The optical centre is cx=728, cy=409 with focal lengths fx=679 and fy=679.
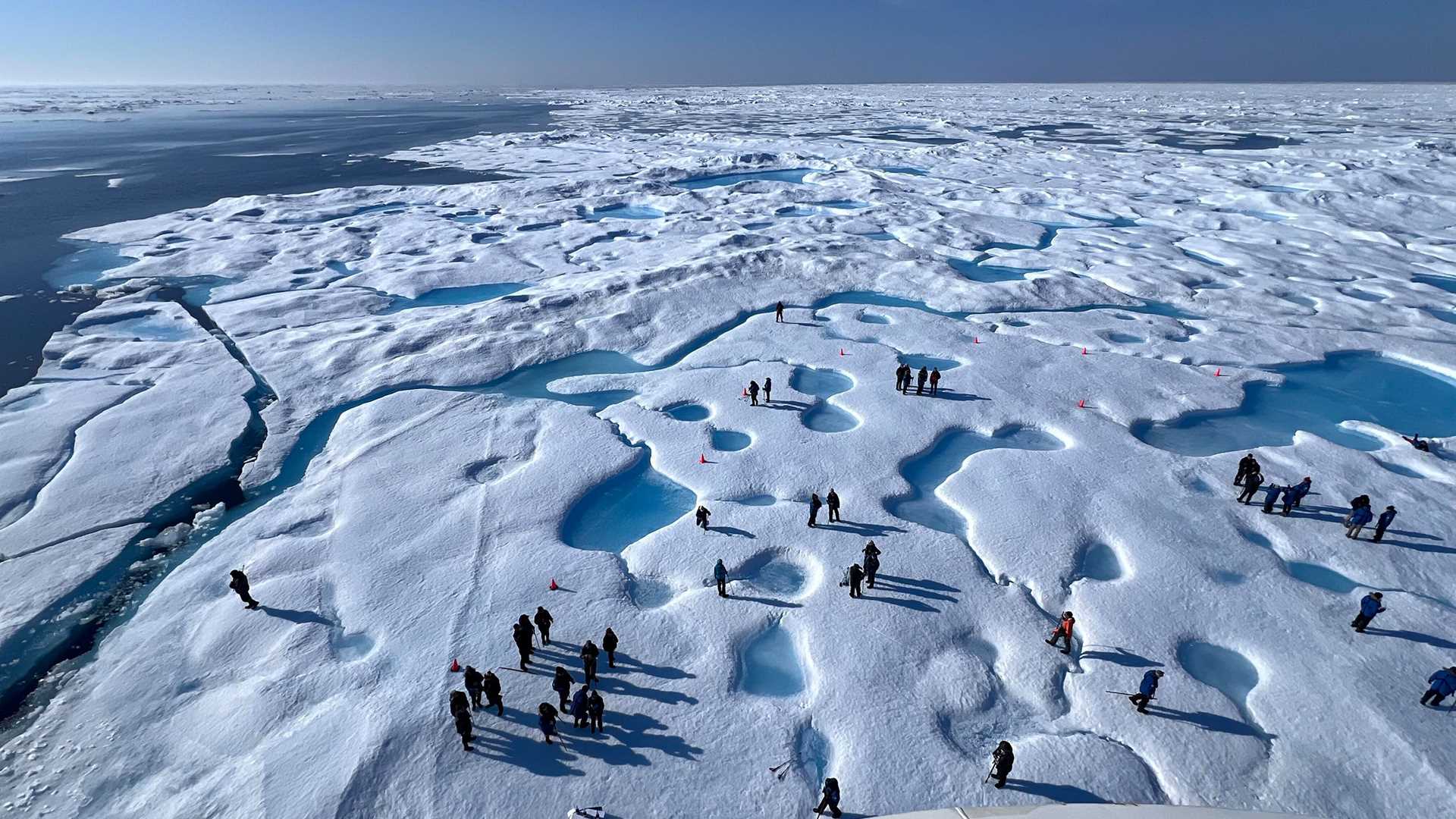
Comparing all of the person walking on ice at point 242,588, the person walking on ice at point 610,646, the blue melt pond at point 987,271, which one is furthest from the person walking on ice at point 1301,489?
the person walking on ice at point 242,588

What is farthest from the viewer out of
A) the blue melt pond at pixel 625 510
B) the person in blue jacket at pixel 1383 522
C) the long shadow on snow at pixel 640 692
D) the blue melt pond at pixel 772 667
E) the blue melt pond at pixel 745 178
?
the blue melt pond at pixel 745 178

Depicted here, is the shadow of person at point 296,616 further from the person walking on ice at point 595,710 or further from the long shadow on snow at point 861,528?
the long shadow on snow at point 861,528

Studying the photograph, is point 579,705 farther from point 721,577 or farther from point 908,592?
point 908,592

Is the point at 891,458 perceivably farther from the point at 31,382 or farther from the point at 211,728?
the point at 31,382

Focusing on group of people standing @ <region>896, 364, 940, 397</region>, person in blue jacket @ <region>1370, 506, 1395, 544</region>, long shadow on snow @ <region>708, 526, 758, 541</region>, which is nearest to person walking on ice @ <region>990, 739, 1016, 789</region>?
long shadow on snow @ <region>708, 526, 758, 541</region>

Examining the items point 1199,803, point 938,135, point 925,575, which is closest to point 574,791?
point 925,575

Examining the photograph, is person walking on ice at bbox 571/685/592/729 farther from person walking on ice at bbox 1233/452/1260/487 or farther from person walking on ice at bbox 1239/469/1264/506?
person walking on ice at bbox 1233/452/1260/487
